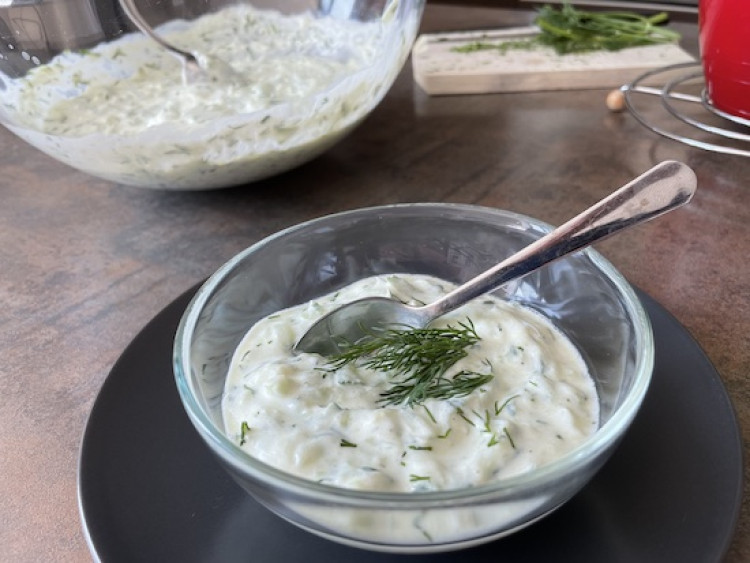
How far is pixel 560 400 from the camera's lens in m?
0.67

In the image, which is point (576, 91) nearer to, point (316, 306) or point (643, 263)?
point (643, 263)

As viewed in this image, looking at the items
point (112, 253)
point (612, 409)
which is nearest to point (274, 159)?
point (112, 253)

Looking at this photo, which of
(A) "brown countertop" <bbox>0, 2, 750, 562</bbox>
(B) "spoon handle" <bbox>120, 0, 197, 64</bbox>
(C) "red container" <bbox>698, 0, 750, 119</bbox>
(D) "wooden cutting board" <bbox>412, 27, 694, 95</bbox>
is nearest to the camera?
(A) "brown countertop" <bbox>0, 2, 750, 562</bbox>

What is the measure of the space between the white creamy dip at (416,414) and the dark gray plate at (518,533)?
52 mm

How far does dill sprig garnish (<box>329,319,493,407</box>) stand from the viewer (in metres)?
0.67

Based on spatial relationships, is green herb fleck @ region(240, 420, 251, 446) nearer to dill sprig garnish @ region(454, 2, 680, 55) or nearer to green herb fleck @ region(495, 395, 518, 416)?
green herb fleck @ region(495, 395, 518, 416)

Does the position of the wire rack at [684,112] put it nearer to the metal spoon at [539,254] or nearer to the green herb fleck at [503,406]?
the metal spoon at [539,254]

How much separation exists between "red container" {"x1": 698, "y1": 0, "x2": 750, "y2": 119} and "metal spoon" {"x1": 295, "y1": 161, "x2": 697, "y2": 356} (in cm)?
67

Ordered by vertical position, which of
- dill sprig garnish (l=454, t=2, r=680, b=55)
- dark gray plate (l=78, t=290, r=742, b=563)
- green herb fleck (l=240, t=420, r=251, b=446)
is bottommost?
dark gray plate (l=78, t=290, r=742, b=563)

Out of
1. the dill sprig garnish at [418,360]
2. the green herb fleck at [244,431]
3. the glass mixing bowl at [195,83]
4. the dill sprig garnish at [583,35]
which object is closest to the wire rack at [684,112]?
the dill sprig garnish at [583,35]

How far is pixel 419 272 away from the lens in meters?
0.91

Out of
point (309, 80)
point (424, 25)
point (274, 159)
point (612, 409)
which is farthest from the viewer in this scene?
point (424, 25)

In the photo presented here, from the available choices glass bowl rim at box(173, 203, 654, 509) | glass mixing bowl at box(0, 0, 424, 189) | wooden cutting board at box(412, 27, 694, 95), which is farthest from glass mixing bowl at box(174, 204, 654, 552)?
wooden cutting board at box(412, 27, 694, 95)

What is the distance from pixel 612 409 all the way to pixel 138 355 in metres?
0.49
